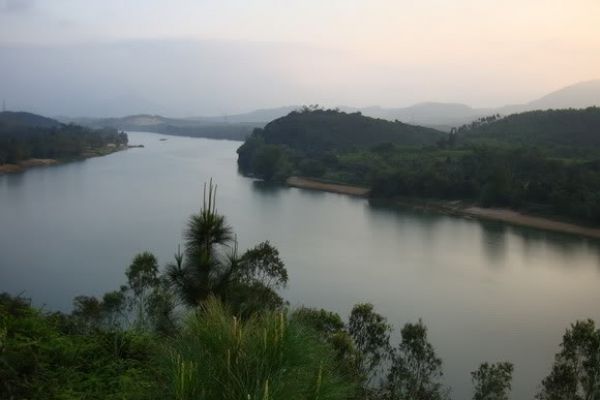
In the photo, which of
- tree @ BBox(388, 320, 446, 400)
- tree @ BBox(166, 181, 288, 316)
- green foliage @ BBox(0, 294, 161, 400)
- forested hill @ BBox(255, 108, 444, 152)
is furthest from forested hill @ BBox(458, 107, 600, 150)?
green foliage @ BBox(0, 294, 161, 400)

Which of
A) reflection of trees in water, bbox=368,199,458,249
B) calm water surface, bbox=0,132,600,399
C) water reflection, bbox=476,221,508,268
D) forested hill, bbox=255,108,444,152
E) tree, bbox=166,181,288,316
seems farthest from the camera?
forested hill, bbox=255,108,444,152

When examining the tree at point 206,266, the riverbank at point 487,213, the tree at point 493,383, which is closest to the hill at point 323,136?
the riverbank at point 487,213

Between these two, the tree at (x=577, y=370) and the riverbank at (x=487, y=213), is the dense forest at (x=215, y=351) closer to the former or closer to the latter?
the tree at (x=577, y=370)

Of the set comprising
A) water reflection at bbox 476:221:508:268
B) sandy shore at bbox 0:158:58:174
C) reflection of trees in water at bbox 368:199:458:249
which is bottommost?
water reflection at bbox 476:221:508:268

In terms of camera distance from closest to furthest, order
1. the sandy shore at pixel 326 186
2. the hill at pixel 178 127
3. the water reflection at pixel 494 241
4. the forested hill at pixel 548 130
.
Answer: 1. the water reflection at pixel 494 241
2. the sandy shore at pixel 326 186
3. the forested hill at pixel 548 130
4. the hill at pixel 178 127

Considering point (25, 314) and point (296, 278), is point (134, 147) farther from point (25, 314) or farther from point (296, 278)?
point (25, 314)

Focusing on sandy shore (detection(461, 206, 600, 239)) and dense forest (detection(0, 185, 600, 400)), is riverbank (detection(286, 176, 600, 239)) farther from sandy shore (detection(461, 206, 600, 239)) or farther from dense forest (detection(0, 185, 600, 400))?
dense forest (detection(0, 185, 600, 400))
